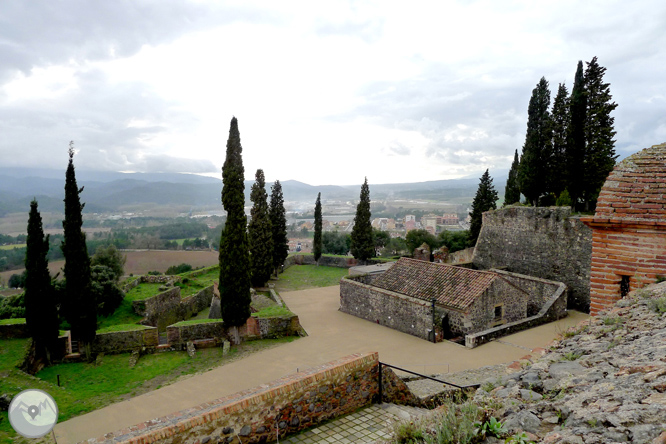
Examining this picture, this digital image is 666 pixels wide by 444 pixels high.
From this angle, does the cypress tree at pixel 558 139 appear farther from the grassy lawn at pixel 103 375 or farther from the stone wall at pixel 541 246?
the grassy lawn at pixel 103 375

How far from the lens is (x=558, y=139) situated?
2803 cm

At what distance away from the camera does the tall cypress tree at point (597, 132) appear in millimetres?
23453

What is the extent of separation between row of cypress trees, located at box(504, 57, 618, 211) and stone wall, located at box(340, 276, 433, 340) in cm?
1396

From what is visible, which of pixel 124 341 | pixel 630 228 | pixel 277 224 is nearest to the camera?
pixel 630 228

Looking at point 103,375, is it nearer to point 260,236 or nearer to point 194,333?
point 194,333

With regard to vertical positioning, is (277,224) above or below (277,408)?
above

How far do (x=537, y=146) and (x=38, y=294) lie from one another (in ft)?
97.6

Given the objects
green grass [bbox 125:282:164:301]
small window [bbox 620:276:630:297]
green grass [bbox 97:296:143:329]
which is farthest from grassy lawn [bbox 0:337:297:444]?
small window [bbox 620:276:630:297]

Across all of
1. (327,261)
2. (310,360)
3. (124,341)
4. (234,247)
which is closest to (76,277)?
(124,341)

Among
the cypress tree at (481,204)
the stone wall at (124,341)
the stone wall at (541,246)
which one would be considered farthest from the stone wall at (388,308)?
the cypress tree at (481,204)

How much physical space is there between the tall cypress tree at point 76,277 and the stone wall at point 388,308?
10983mm

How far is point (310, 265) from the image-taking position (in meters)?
38.0

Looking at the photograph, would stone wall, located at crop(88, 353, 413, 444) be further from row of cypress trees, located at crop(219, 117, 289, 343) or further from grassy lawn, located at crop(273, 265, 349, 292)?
grassy lawn, located at crop(273, 265, 349, 292)

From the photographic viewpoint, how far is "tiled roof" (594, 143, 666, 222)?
518 centimetres
